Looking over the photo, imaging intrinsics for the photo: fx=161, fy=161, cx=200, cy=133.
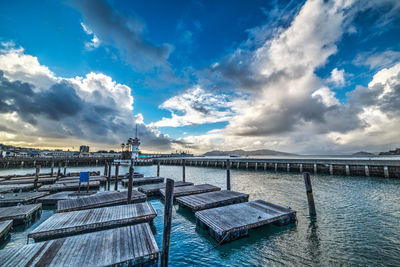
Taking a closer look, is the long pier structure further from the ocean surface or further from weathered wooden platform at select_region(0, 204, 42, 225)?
weathered wooden platform at select_region(0, 204, 42, 225)

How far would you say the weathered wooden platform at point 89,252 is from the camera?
6.13 m

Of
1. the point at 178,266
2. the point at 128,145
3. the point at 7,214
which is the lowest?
the point at 178,266

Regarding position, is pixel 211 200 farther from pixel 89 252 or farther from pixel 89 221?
pixel 89 252

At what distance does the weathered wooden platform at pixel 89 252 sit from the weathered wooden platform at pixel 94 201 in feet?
24.5

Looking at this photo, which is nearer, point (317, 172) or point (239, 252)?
point (239, 252)

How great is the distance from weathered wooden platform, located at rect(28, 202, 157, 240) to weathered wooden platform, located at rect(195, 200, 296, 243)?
4407mm

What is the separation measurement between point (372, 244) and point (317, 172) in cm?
3680

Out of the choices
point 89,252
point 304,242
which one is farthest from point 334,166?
point 89,252

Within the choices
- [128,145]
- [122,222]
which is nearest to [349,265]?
[122,222]

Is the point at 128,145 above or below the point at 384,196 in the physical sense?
above

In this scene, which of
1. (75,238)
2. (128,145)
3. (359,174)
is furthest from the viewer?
(128,145)

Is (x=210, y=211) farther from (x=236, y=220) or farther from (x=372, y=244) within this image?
(x=372, y=244)

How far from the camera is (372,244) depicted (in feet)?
31.5

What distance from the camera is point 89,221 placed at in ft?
33.3
